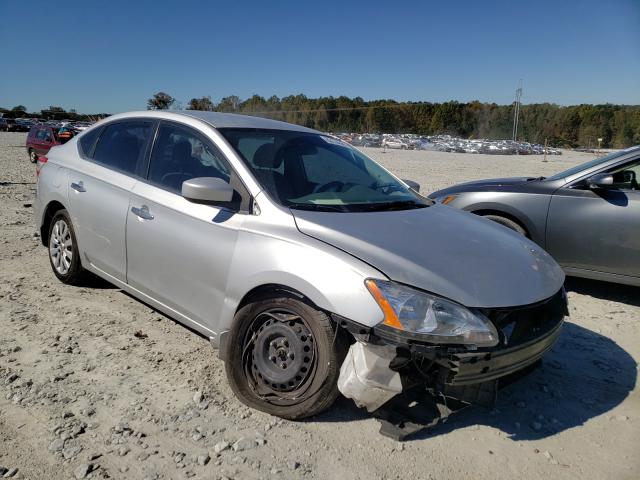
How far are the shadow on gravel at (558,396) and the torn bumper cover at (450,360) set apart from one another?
1.40 ft

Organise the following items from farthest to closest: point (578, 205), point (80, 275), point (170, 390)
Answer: point (578, 205) → point (80, 275) → point (170, 390)

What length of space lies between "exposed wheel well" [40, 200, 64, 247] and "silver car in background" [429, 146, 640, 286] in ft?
14.2

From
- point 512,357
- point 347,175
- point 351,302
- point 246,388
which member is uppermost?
point 347,175

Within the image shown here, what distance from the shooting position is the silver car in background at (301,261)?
102 inches

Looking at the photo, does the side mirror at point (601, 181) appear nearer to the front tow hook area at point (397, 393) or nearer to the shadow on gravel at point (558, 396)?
the shadow on gravel at point (558, 396)

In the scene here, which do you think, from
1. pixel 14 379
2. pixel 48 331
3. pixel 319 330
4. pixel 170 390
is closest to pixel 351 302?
pixel 319 330

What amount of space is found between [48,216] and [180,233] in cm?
232

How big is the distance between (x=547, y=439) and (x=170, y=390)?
220 cm

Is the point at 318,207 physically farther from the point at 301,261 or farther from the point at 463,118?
the point at 463,118

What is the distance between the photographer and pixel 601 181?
5020 millimetres

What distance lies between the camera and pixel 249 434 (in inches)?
112

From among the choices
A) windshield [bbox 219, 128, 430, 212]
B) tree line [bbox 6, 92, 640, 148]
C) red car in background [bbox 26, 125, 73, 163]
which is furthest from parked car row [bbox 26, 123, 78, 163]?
tree line [bbox 6, 92, 640, 148]

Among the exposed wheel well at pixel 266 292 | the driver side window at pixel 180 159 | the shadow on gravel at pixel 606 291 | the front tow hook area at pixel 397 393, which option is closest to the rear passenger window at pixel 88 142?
the driver side window at pixel 180 159

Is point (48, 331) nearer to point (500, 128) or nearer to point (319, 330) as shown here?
point (319, 330)
